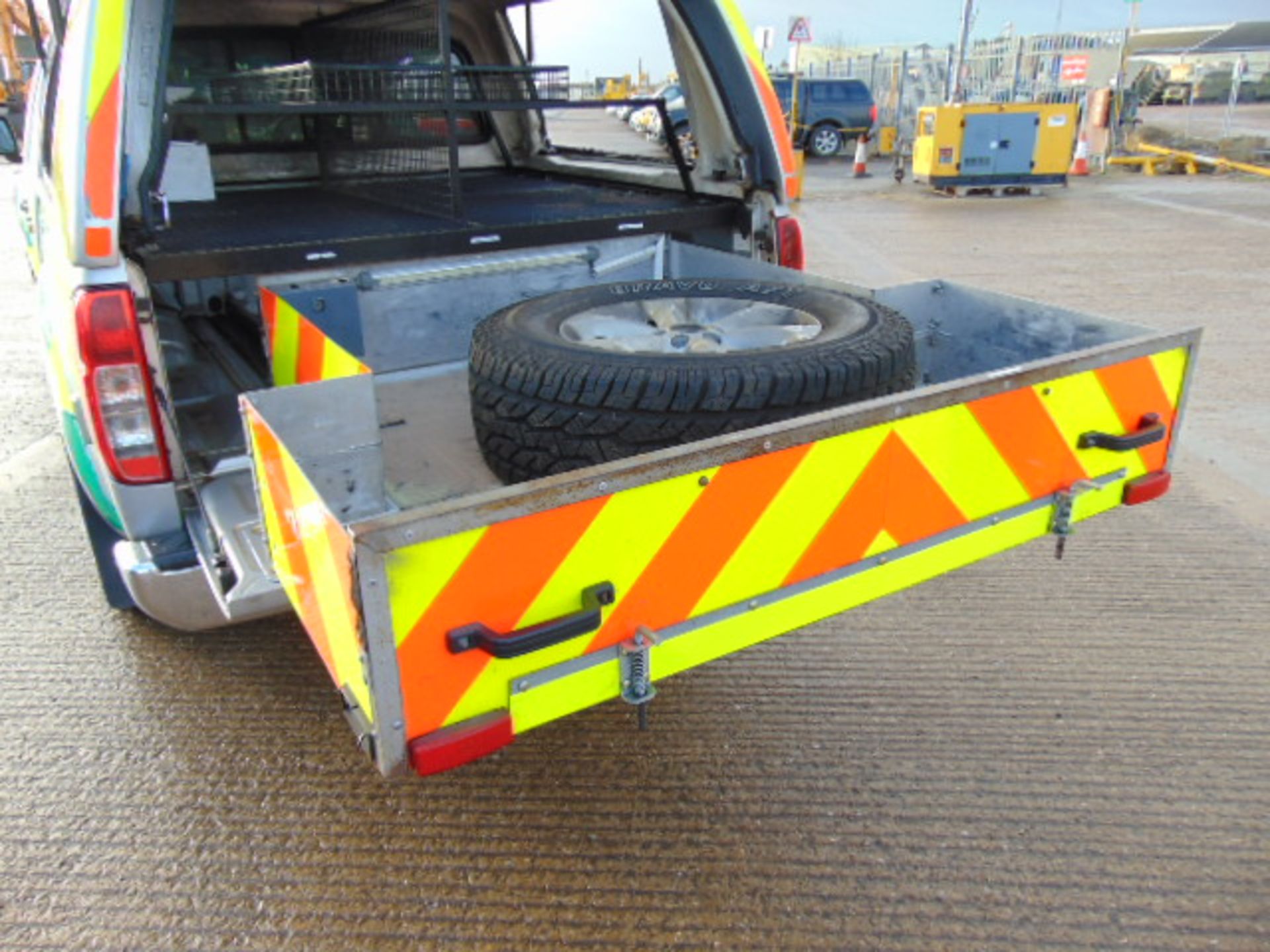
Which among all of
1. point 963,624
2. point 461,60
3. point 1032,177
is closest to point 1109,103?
point 1032,177

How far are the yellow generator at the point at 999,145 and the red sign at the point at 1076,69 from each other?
5.89 metres

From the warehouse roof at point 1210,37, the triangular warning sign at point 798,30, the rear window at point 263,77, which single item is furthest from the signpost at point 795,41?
the warehouse roof at point 1210,37

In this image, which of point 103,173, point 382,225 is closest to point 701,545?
point 103,173

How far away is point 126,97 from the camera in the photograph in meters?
2.61

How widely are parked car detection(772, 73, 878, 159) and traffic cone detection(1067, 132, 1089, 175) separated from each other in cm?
507

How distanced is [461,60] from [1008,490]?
4415 mm

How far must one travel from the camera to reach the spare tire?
2.17m

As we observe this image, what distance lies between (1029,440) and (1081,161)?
62.5 ft

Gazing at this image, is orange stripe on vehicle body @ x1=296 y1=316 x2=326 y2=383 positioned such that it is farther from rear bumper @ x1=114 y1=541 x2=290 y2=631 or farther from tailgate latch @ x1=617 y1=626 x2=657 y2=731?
tailgate latch @ x1=617 y1=626 x2=657 y2=731

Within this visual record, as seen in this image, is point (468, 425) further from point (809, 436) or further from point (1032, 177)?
point (1032, 177)

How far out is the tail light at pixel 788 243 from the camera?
348cm

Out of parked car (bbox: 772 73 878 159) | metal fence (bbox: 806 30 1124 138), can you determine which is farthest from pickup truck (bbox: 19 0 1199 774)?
parked car (bbox: 772 73 878 159)

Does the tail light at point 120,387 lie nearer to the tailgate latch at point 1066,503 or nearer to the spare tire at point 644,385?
the spare tire at point 644,385

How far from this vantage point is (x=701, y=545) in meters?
1.81
